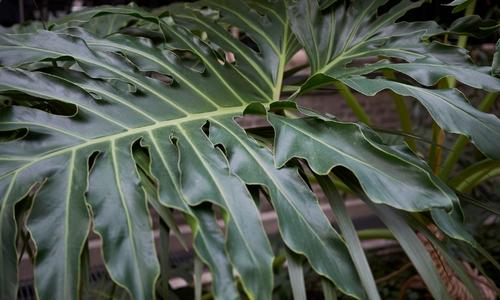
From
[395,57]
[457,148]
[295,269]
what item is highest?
[395,57]

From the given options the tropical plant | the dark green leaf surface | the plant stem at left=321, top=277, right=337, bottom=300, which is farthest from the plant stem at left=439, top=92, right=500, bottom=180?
the plant stem at left=321, top=277, right=337, bottom=300

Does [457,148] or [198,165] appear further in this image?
[457,148]

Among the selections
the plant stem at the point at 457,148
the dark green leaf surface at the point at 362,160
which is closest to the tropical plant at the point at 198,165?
the dark green leaf surface at the point at 362,160

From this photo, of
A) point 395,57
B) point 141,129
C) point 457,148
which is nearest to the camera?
point 141,129

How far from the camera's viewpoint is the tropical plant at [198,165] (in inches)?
19.7

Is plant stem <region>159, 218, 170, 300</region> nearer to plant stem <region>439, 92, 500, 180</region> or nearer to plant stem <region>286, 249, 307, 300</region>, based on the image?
plant stem <region>286, 249, 307, 300</region>

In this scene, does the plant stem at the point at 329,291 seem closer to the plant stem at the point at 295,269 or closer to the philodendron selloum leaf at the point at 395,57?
the plant stem at the point at 295,269

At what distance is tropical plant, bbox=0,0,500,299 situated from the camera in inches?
19.7

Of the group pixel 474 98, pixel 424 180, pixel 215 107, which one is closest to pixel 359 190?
pixel 424 180

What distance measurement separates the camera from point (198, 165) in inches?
22.6

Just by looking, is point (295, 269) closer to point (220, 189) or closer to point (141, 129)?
point (220, 189)

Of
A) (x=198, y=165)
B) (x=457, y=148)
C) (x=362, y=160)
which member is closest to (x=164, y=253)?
(x=198, y=165)

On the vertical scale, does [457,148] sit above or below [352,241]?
below

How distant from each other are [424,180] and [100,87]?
436mm
